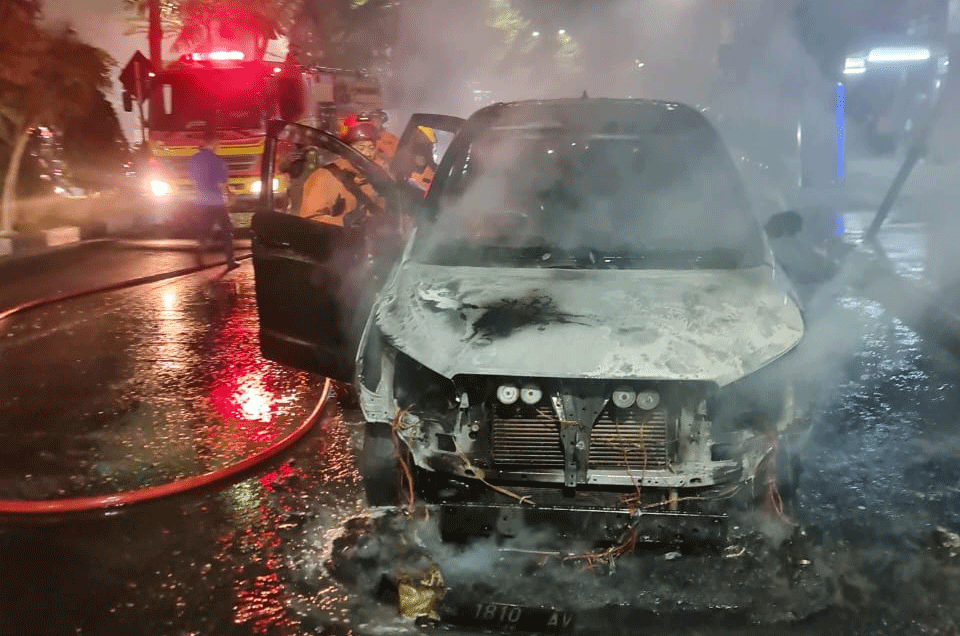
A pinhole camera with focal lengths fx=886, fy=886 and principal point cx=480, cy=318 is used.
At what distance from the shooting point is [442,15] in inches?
1423

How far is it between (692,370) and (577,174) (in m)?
1.76

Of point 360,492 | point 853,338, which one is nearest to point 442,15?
point 853,338

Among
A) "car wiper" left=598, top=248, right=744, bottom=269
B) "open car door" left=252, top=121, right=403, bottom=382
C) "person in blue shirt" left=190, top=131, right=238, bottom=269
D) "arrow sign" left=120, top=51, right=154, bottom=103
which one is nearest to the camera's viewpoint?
"car wiper" left=598, top=248, right=744, bottom=269

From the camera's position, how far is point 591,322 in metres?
3.34

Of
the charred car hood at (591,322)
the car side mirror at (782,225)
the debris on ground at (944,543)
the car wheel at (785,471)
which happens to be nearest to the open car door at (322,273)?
the charred car hood at (591,322)

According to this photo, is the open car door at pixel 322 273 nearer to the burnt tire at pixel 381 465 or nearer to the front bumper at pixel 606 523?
the burnt tire at pixel 381 465

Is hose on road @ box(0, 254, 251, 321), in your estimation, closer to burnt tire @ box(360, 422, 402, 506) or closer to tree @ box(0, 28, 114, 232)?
tree @ box(0, 28, 114, 232)

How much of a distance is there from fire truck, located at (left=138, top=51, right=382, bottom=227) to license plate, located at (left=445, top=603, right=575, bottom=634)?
9376 mm

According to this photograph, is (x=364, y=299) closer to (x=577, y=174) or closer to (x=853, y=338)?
(x=577, y=174)

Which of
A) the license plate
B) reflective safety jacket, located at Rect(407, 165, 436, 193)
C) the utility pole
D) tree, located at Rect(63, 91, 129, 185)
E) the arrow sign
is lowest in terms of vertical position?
the license plate

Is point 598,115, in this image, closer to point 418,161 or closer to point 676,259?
point 676,259

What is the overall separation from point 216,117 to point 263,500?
9579 millimetres

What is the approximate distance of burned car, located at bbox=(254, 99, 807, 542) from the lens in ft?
10.5

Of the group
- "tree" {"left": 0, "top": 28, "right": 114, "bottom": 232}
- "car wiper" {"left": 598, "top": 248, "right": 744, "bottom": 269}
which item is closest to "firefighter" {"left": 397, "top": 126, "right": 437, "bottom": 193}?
"car wiper" {"left": 598, "top": 248, "right": 744, "bottom": 269}
